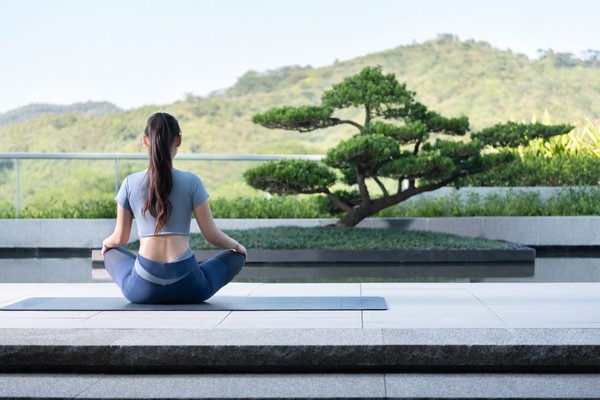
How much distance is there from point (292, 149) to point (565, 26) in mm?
14669

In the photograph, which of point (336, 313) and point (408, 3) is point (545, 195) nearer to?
point (336, 313)

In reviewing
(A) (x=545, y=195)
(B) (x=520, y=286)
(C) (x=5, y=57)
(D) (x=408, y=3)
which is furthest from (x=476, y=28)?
(B) (x=520, y=286)

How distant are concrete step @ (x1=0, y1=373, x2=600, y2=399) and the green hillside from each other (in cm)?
Result: 3971

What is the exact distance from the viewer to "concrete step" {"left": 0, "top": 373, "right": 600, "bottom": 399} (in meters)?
3.56

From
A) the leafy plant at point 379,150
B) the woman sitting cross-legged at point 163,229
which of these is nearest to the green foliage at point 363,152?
the leafy plant at point 379,150

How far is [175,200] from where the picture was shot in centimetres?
490

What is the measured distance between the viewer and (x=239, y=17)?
144 ft

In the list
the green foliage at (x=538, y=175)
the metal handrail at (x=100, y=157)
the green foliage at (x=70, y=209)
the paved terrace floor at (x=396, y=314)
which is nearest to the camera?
the paved terrace floor at (x=396, y=314)

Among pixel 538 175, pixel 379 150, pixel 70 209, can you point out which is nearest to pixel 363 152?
pixel 379 150

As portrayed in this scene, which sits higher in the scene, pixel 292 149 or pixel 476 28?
pixel 476 28

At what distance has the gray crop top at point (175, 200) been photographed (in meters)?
4.89

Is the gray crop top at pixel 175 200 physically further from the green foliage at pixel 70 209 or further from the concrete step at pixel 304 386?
the green foliage at pixel 70 209

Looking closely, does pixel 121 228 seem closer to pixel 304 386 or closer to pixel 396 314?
pixel 396 314

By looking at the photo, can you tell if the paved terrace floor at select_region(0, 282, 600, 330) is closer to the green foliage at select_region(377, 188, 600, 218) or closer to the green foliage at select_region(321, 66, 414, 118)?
the green foliage at select_region(321, 66, 414, 118)
